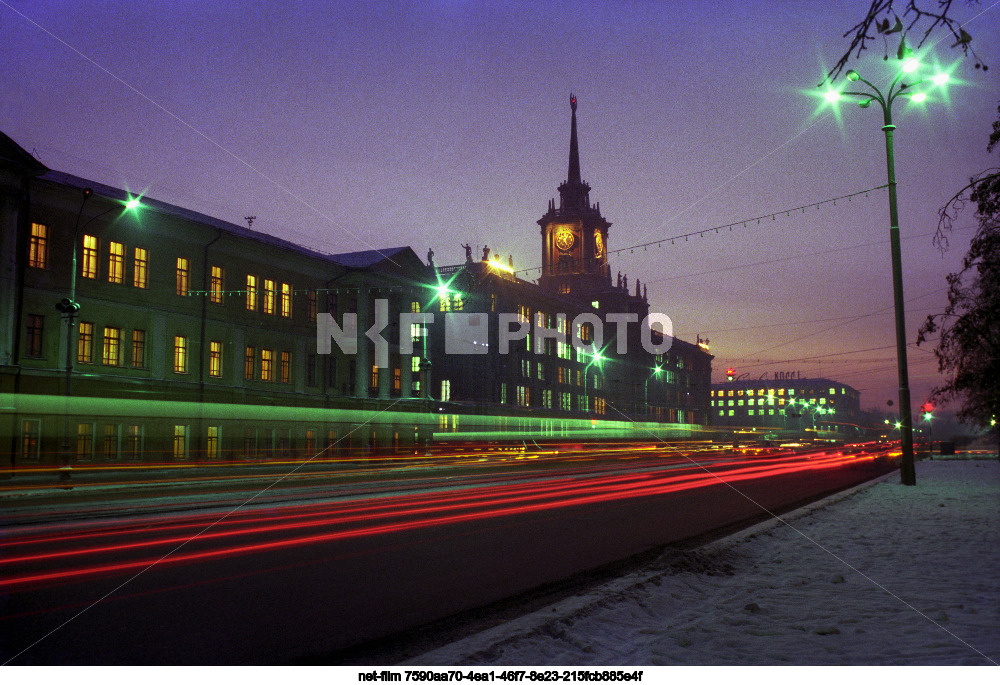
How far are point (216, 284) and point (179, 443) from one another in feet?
29.8

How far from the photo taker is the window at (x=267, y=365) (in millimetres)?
42344

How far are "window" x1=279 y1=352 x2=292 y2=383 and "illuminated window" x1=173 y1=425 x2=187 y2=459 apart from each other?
903 cm

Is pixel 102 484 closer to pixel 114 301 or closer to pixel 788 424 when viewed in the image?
pixel 114 301

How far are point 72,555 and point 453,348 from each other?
54.8 meters

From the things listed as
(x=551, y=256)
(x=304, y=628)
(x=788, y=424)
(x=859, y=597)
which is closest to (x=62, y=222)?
(x=304, y=628)

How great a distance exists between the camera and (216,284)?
1569 inches

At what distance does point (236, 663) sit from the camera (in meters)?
5.43

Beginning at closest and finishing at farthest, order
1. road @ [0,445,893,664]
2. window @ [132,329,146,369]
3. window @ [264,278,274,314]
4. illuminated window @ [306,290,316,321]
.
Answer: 1. road @ [0,445,893,664]
2. window @ [132,329,146,369]
3. window @ [264,278,274,314]
4. illuminated window @ [306,290,316,321]

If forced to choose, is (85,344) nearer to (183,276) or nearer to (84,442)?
(84,442)

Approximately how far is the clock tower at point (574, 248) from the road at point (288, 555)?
85536mm

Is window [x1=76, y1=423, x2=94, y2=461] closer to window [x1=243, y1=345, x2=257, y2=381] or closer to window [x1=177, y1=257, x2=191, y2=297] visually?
window [x1=177, y1=257, x2=191, y2=297]

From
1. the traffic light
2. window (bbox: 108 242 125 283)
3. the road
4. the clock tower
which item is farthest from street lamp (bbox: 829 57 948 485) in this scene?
the clock tower

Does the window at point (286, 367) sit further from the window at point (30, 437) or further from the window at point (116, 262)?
the window at point (30, 437)

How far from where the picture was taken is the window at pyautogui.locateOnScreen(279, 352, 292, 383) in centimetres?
4378
